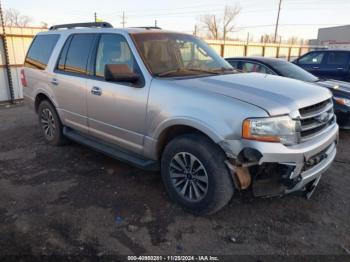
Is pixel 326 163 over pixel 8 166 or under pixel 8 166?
over

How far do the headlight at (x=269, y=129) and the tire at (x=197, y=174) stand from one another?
39 cm

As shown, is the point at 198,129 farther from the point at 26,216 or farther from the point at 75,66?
the point at 75,66

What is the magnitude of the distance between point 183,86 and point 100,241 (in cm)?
175

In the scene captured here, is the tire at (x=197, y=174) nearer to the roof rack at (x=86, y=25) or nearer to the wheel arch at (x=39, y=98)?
the roof rack at (x=86, y=25)

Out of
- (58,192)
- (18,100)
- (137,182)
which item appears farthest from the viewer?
(18,100)

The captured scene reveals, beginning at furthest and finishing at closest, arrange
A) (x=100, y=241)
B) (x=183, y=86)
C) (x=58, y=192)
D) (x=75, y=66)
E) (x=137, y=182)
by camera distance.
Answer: (x=75, y=66)
(x=137, y=182)
(x=58, y=192)
(x=183, y=86)
(x=100, y=241)

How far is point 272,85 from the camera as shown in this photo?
333 centimetres

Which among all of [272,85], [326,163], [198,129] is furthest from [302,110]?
[198,129]

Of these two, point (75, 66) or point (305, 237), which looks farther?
point (75, 66)

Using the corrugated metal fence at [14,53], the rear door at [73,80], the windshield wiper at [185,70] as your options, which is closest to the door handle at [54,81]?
the rear door at [73,80]

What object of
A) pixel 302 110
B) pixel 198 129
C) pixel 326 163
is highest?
pixel 302 110

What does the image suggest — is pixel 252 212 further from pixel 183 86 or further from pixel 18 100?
pixel 18 100

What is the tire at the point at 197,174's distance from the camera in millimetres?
2975

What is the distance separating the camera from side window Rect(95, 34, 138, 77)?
12.3 feet
